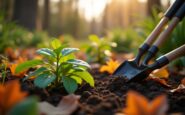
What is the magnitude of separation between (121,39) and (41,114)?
597 cm

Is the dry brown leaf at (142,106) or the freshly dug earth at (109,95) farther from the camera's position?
the freshly dug earth at (109,95)

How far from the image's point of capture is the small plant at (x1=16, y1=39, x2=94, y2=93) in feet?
5.31

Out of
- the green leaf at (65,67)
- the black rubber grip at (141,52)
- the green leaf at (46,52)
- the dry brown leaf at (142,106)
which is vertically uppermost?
the black rubber grip at (141,52)

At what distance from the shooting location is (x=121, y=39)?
7.10 meters

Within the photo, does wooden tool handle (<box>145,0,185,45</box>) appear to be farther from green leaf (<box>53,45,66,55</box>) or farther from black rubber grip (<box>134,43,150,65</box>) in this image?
green leaf (<box>53,45,66,55</box>)

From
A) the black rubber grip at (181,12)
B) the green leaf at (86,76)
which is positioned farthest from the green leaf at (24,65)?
the black rubber grip at (181,12)

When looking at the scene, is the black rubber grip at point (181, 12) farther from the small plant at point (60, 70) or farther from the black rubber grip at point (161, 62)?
the small plant at point (60, 70)

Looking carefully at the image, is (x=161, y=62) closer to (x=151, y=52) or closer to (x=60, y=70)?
(x=151, y=52)

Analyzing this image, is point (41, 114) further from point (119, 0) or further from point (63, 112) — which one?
point (119, 0)

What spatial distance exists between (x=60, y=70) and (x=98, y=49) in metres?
1.52

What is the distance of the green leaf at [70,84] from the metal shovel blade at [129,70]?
440 millimetres

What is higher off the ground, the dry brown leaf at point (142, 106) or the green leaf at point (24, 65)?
the green leaf at point (24, 65)

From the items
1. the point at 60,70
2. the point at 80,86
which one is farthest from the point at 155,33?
the point at 60,70

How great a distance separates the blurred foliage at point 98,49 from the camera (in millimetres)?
3213
